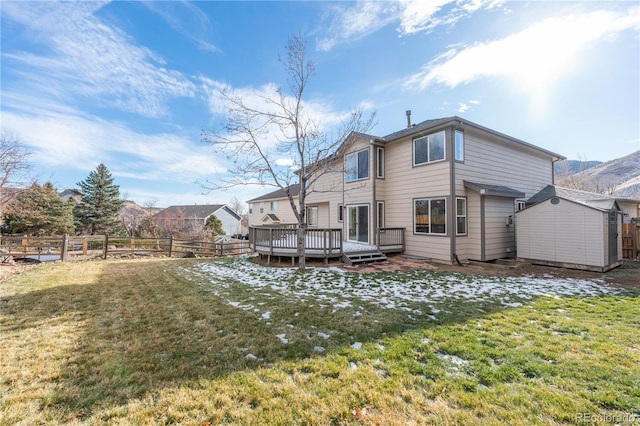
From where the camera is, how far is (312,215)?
1819 cm

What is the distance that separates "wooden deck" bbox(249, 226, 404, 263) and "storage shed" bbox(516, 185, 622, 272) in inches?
190

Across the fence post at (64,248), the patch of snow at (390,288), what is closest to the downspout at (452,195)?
the patch of snow at (390,288)

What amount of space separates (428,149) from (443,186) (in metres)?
1.74

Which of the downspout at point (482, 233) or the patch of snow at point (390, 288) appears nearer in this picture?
the patch of snow at point (390, 288)

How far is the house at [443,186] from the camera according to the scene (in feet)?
33.1

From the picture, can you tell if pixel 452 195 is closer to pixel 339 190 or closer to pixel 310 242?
pixel 310 242

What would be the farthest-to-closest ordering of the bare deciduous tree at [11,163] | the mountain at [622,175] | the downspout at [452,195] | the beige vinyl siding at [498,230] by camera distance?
the mountain at [622,175] < the bare deciduous tree at [11,163] < the beige vinyl siding at [498,230] < the downspout at [452,195]

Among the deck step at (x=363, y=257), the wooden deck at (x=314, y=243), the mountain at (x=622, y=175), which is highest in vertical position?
the mountain at (x=622, y=175)

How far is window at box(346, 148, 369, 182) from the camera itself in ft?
42.0

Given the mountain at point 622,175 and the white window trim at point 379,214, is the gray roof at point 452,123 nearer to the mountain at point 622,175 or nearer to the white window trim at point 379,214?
the white window trim at point 379,214

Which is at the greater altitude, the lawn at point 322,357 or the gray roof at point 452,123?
the gray roof at point 452,123

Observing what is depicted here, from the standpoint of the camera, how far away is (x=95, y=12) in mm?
7551

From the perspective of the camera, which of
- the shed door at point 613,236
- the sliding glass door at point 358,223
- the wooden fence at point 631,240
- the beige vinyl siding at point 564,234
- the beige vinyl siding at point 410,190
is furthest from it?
the sliding glass door at point 358,223

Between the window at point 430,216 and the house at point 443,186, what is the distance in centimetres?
4
